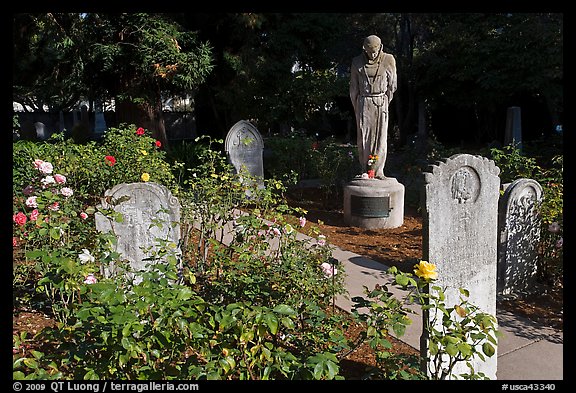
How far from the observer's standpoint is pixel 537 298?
195 inches

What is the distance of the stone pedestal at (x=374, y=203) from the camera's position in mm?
7523

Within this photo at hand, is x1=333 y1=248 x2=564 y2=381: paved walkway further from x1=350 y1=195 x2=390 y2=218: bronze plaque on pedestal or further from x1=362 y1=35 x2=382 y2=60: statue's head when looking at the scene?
x1=362 y1=35 x2=382 y2=60: statue's head

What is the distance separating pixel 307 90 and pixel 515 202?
29.6 feet

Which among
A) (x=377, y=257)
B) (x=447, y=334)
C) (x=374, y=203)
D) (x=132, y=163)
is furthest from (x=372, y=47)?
(x=447, y=334)

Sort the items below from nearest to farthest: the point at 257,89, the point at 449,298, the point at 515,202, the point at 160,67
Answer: the point at 449,298 → the point at 515,202 → the point at 160,67 → the point at 257,89

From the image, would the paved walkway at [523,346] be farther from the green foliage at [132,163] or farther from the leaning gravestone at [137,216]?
the green foliage at [132,163]

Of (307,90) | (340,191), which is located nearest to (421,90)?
(307,90)

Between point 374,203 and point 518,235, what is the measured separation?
272 centimetres

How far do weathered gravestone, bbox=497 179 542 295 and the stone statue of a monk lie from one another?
307 centimetres

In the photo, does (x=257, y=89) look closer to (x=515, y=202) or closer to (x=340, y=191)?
(x=340, y=191)

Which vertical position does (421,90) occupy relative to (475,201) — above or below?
above

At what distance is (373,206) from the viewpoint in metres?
7.52

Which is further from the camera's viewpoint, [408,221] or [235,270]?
[408,221]
